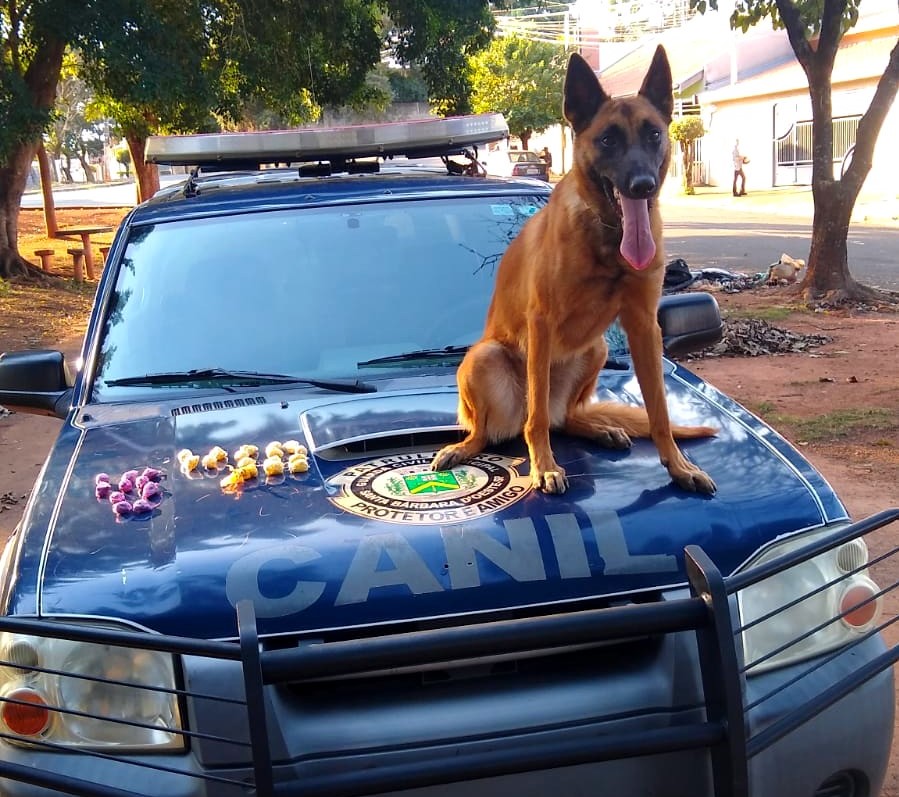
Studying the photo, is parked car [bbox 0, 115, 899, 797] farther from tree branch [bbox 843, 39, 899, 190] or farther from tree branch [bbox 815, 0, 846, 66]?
tree branch [bbox 815, 0, 846, 66]

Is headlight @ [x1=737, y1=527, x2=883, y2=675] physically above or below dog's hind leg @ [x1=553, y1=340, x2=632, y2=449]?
below

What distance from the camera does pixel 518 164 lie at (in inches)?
1257

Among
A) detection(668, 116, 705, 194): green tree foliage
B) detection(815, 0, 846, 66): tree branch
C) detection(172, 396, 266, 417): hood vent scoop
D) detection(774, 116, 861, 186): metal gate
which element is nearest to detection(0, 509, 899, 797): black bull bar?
detection(172, 396, 266, 417): hood vent scoop

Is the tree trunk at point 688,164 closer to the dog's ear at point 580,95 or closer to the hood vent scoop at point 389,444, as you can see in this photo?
the dog's ear at point 580,95

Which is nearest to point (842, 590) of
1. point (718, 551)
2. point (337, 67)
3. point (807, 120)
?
point (718, 551)

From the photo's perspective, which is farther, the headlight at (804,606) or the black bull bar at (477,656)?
the headlight at (804,606)

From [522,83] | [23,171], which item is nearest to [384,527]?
[23,171]

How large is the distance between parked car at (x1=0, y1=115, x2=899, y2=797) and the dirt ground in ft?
4.14

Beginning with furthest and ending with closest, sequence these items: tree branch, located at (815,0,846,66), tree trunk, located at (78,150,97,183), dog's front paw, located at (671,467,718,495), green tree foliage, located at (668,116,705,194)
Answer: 1. tree trunk, located at (78,150,97,183)
2. green tree foliage, located at (668,116,705,194)
3. tree branch, located at (815,0,846,66)
4. dog's front paw, located at (671,467,718,495)

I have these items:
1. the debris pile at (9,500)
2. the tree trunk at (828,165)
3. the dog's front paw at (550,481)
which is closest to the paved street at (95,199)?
the tree trunk at (828,165)

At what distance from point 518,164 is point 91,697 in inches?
1228

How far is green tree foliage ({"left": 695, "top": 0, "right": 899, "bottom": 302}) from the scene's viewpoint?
1143cm

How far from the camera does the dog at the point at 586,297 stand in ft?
8.25

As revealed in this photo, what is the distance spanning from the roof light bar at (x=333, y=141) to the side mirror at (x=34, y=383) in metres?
1.30
